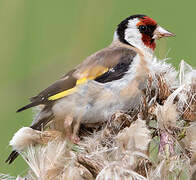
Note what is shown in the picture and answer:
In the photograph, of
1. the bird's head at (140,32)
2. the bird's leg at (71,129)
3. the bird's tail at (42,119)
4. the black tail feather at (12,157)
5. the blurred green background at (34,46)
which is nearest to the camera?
the blurred green background at (34,46)

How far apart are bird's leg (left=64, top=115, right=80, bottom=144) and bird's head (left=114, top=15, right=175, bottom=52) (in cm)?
71

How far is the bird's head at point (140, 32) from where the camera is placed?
270cm

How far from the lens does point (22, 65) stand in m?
1.87


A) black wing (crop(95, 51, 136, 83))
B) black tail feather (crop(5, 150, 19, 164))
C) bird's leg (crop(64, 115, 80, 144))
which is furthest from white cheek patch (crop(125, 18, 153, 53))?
black tail feather (crop(5, 150, 19, 164))

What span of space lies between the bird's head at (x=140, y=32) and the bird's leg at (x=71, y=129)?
71cm

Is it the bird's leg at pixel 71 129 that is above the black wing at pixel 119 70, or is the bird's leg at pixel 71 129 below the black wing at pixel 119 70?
below

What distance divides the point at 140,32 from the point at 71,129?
0.97m

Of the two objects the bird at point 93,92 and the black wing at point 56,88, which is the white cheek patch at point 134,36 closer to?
the bird at point 93,92

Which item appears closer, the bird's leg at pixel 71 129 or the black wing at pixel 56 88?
the bird's leg at pixel 71 129

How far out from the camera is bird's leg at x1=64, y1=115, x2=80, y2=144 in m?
1.76

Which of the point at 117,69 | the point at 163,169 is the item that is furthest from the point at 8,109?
the point at 117,69

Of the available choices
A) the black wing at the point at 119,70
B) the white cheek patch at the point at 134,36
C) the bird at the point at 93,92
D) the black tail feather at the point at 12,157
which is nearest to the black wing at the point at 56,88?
the bird at the point at 93,92

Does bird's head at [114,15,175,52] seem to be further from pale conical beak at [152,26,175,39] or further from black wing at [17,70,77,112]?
black wing at [17,70,77,112]

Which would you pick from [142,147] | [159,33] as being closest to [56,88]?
[159,33]
